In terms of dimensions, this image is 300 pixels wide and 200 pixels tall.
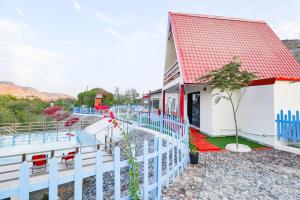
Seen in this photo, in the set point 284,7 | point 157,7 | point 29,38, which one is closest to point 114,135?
point 157,7

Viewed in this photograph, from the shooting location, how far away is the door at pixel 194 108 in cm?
1094

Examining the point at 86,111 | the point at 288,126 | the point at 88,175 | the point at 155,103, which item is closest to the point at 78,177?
the point at 88,175

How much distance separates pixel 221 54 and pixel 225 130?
15.3ft

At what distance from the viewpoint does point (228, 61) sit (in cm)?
973

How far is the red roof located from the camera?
937 cm

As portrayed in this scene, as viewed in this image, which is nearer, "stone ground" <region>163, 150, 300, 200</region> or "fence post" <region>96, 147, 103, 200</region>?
"fence post" <region>96, 147, 103, 200</region>

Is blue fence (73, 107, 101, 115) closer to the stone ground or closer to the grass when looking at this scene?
the grass

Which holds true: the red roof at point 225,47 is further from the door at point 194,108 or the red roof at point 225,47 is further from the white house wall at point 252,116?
the door at point 194,108

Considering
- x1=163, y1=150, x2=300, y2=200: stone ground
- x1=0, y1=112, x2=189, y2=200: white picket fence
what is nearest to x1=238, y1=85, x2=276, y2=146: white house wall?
x1=163, y1=150, x2=300, y2=200: stone ground

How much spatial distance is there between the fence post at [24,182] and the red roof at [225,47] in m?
7.46

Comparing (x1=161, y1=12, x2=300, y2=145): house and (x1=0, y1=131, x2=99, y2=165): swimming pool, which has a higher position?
(x1=161, y1=12, x2=300, y2=145): house

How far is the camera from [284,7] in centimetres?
1418

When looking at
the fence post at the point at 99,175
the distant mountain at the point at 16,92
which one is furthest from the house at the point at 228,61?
the distant mountain at the point at 16,92

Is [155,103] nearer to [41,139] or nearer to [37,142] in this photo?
[41,139]
